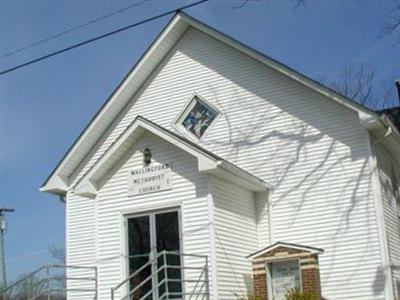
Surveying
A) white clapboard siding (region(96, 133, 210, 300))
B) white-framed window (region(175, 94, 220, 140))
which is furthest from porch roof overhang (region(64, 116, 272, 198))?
white-framed window (region(175, 94, 220, 140))

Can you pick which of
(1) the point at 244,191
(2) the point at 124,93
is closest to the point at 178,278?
(1) the point at 244,191

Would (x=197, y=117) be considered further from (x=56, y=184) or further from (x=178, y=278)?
(x=178, y=278)

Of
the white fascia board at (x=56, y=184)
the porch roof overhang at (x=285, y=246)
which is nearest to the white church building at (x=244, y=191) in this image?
the porch roof overhang at (x=285, y=246)

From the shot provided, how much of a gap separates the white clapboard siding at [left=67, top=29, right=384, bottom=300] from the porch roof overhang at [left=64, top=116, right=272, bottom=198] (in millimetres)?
561

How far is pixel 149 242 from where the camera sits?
50.4 ft

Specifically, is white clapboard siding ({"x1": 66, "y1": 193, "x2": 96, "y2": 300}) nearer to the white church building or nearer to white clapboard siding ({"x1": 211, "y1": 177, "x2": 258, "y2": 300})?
the white church building

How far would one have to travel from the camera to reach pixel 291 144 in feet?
55.1

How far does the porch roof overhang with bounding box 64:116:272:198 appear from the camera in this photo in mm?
14938

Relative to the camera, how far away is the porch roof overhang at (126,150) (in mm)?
14938

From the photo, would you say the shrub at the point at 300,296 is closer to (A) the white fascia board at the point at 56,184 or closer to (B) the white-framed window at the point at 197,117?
(B) the white-framed window at the point at 197,117

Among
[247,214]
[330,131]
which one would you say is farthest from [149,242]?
[330,131]

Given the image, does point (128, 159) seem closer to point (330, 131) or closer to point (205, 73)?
point (205, 73)

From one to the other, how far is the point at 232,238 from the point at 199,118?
4.36 m

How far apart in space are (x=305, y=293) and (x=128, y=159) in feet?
17.3
